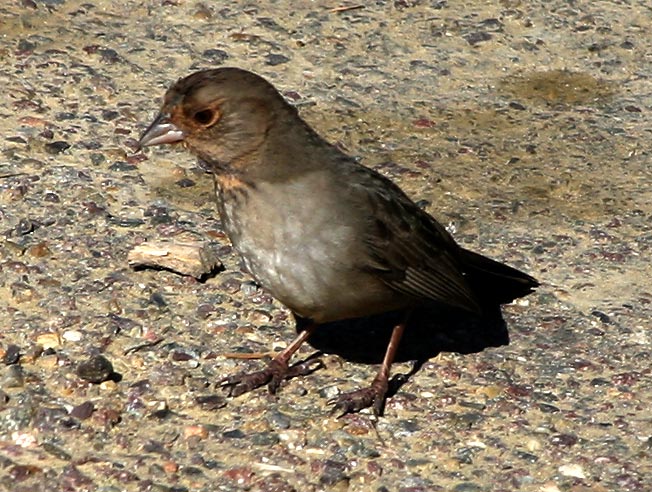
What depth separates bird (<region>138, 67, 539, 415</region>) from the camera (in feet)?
18.8

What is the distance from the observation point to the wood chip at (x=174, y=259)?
22.3 feet

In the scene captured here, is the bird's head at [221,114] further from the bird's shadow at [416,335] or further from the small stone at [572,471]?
the small stone at [572,471]

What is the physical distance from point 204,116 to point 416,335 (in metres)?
1.55

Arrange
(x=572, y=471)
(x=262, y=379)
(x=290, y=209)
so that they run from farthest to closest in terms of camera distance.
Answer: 1. (x=262, y=379)
2. (x=290, y=209)
3. (x=572, y=471)

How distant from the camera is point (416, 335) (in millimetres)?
6621

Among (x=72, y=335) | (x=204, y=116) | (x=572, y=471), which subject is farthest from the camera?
(x=72, y=335)

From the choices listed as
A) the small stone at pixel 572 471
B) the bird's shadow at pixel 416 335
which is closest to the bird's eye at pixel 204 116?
the bird's shadow at pixel 416 335

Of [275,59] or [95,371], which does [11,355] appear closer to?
[95,371]

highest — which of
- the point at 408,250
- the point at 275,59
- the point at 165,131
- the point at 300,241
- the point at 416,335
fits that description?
the point at 165,131

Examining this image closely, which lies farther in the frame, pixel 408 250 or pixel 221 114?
pixel 408 250

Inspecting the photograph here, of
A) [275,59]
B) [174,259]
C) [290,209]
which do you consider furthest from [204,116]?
[275,59]

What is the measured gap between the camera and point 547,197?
7.74 m

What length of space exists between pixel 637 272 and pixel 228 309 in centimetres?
208

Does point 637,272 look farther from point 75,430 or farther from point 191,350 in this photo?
point 75,430
